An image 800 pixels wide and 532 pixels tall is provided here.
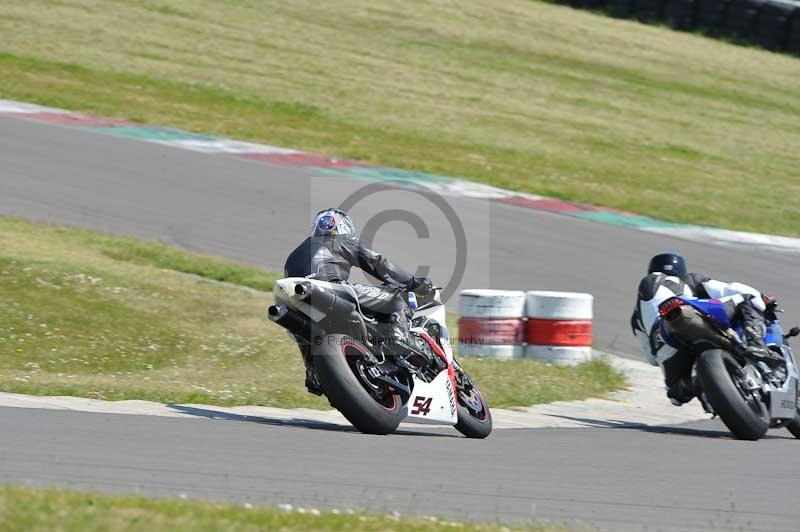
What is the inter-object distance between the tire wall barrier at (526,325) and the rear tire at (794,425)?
9.27 ft

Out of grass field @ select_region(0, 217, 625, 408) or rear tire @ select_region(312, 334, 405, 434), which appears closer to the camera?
rear tire @ select_region(312, 334, 405, 434)

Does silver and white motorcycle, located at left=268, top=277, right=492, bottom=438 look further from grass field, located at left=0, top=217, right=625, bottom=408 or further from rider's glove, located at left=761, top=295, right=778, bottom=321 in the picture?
rider's glove, located at left=761, top=295, right=778, bottom=321

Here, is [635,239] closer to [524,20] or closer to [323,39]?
[323,39]

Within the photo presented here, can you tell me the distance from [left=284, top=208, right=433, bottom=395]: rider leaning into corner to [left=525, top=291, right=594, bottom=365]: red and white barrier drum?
12.0ft

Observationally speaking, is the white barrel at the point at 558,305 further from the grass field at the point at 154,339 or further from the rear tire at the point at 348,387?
the rear tire at the point at 348,387

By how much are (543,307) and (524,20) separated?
79.2ft

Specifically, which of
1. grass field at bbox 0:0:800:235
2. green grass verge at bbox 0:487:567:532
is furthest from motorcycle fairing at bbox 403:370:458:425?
grass field at bbox 0:0:800:235

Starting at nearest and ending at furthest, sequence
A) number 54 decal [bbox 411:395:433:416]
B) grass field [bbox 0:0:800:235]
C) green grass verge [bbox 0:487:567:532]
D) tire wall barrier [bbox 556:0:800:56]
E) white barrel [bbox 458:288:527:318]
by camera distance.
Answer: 1. green grass verge [bbox 0:487:567:532]
2. number 54 decal [bbox 411:395:433:416]
3. white barrel [bbox 458:288:527:318]
4. grass field [bbox 0:0:800:235]
5. tire wall barrier [bbox 556:0:800:56]

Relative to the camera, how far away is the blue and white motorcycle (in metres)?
9.34

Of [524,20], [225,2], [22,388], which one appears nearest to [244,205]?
[22,388]

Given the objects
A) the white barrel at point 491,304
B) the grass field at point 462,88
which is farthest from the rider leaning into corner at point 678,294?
the grass field at point 462,88

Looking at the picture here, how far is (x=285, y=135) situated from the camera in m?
21.7

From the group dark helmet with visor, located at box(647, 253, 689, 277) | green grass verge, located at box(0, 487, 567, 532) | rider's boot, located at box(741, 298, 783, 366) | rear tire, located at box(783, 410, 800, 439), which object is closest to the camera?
green grass verge, located at box(0, 487, 567, 532)

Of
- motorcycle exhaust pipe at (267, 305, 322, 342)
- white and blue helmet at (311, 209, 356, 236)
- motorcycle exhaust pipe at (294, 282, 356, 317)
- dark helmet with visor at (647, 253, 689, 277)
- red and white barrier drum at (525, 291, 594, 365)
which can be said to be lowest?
red and white barrier drum at (525, 291, 594, 365)
